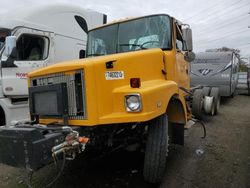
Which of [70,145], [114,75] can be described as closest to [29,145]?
[70,145]

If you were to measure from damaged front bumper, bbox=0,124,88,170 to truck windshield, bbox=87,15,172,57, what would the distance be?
1.95m

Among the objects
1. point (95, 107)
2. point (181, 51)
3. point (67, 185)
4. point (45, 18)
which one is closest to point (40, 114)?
point (95, 107)

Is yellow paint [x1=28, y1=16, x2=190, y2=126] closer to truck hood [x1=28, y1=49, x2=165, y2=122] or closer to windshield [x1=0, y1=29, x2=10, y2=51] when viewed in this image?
truck hood [x1=28, y1=49, x2=165, y2=122]

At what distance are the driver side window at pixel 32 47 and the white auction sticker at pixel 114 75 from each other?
3402mm

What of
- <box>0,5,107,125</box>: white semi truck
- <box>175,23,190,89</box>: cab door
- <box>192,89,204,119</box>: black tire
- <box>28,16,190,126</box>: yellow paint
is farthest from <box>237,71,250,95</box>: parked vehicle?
<box>28,16,190,126</box>: yellow paint

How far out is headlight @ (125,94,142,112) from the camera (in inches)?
117

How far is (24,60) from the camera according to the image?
233 inches

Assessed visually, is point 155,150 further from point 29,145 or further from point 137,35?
point 137,35

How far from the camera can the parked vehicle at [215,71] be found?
11.9 metres

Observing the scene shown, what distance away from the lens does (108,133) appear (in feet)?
11.6

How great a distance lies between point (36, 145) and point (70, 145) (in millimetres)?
360

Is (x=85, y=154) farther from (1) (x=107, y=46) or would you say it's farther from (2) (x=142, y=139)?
(1) (x=107, y=46)

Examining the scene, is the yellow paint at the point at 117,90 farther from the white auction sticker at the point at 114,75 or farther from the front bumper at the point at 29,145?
the front bumper at the point at 29,145

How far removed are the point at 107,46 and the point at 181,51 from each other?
4.75 feet
